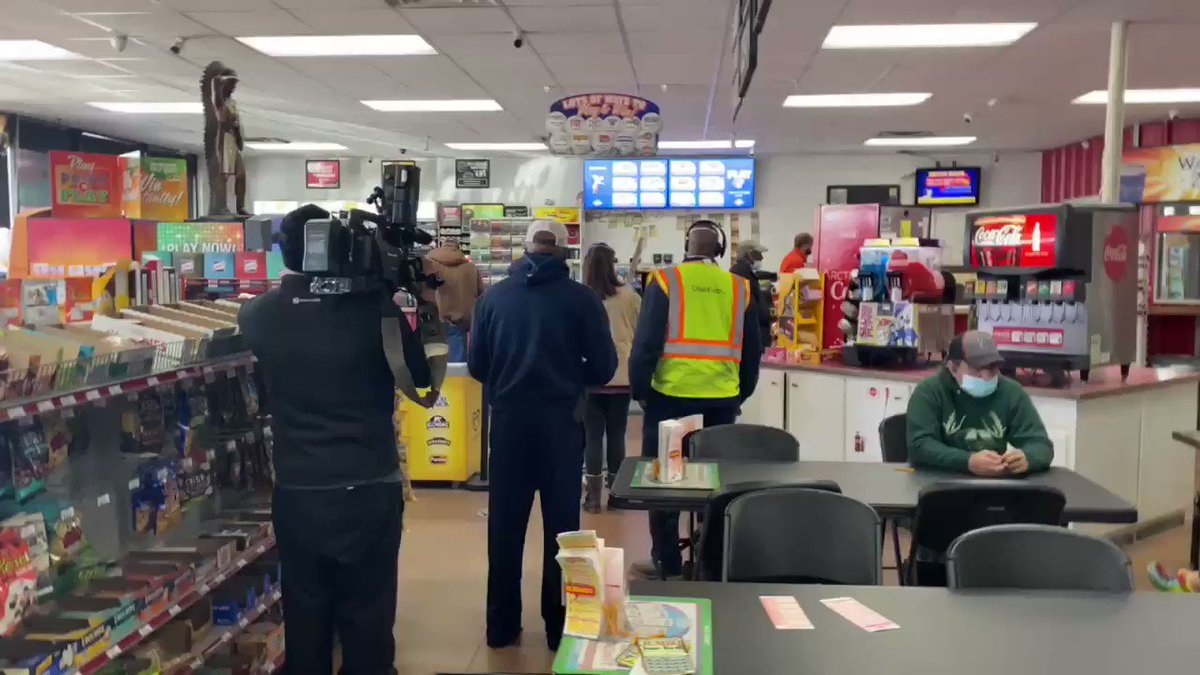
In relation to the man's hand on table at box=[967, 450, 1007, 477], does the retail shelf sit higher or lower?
higher

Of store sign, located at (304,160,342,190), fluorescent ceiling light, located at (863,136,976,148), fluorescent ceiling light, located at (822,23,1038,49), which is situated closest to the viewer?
fluorescent ceiling light, located at (822,23,1038,49)

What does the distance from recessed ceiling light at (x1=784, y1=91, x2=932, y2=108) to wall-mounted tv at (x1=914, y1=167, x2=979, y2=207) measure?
13.0 feet

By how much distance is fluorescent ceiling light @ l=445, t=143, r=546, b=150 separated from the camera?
43.1ft

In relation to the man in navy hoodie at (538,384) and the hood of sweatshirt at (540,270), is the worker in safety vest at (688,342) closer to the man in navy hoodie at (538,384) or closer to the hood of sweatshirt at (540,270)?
the man in navy hoodie at (538,384)

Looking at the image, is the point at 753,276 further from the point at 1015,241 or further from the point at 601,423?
the point at 1015,241

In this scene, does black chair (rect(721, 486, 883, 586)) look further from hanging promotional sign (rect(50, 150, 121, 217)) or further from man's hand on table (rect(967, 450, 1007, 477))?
hanging promotional sign (rect(50, 150, 121, 217))

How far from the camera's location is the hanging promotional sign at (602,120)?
770 cm

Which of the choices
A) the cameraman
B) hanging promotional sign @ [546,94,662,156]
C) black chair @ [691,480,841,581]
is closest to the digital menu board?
hanging promotional sign @ [546,94,662,156]

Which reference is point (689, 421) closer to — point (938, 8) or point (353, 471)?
point (353, 471)

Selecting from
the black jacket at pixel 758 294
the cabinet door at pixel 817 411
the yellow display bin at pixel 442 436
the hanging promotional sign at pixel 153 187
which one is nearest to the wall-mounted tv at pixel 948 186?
the black jacket at pixel 758 294

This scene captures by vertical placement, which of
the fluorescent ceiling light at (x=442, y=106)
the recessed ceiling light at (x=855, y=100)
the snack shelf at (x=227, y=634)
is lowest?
the snack shelf at (x=227, y=634)

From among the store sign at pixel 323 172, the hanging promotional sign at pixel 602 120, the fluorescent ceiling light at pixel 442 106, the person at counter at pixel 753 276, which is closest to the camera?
the person at counter at pixel 753 276

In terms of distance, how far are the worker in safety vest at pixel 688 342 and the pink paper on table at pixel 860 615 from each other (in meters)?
2.45

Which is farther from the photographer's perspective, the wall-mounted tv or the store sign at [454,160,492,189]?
the store sign at [454,160,492,189]
